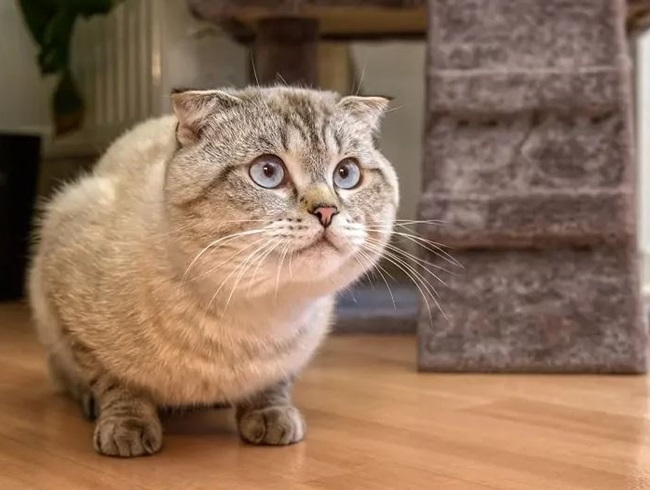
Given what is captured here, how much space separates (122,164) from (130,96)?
144 centimetres

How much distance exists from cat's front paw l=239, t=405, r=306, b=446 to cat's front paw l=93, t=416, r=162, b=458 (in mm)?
123

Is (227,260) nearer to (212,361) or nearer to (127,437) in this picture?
(212,361)

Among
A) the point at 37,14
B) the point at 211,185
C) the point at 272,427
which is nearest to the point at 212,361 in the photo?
the point at 272,427

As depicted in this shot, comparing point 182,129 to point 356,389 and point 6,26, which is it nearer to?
point 356,389

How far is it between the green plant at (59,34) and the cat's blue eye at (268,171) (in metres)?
1.82

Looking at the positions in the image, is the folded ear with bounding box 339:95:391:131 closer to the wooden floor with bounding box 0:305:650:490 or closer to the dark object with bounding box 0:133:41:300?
the wooden floor with bounding box 0:305:650:490

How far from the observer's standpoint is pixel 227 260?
3.87 ft

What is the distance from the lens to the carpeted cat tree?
179cm

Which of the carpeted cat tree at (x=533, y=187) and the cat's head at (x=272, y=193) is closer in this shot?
the cat's head at (x=272, y=193)

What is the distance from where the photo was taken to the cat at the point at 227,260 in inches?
46.4

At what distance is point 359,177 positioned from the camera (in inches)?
50.4

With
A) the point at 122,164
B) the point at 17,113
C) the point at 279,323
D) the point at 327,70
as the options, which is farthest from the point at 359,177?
the point at 17,113

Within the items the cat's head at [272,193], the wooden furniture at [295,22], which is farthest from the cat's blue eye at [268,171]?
the wooden furniture at [295,22]

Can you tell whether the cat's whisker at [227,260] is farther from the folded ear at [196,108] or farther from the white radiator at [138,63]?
the white radiator at [138,63]
